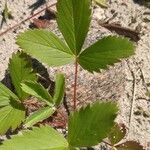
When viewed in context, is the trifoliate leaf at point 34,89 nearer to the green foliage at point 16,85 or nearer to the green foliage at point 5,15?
the green foliage at point 16,85

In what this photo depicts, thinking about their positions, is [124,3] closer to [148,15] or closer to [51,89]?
[148,15]

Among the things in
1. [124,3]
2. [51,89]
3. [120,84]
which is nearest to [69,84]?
[51,89]

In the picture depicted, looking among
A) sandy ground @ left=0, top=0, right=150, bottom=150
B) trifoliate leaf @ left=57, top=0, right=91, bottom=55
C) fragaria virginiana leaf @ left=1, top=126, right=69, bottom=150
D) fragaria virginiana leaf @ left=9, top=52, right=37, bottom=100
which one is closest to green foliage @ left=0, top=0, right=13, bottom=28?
sandy ground @ left=0, top=0, right=150, bottom=150

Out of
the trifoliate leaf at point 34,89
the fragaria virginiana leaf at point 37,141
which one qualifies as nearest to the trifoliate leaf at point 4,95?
the trifoliate leaf at point 34,89

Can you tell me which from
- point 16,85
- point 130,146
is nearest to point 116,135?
point 130,146

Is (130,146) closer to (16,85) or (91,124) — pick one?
(91,124)
